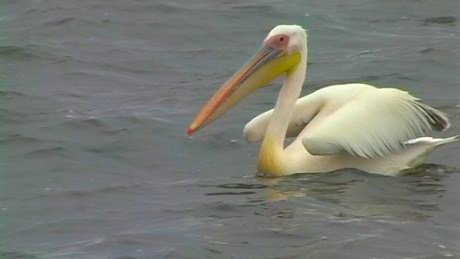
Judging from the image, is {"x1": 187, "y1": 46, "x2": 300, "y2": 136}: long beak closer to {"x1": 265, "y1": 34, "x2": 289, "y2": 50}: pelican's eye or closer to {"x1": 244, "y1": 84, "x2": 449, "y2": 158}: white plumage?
{"x1": 265, "y1": 34, "x2": 289, "y2": 50}: pelican's eye

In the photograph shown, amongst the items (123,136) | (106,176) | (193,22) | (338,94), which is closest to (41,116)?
(123,136)

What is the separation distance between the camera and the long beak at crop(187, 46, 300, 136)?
28.5ft

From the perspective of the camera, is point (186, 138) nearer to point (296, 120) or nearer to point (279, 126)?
point (296, 120)

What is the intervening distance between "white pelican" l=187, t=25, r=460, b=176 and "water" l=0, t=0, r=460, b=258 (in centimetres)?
12

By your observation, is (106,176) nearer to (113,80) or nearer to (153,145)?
(153,145)

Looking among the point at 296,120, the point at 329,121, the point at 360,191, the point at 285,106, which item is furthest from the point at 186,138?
the point at 360,191

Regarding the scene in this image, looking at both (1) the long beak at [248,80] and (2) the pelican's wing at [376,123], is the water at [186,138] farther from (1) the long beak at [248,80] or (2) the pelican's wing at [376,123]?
(1) the long beak at [248,80]

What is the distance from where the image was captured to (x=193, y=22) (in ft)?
44.4

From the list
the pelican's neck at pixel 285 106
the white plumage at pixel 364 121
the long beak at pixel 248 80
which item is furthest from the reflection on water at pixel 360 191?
the long beak at pixel 248 80

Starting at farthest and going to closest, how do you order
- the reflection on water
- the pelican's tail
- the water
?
the pelican's tail → the reflection on water → the water

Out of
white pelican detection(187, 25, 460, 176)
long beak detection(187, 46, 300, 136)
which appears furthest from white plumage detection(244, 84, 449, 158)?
long beak detection(187, 46, 300, 136)

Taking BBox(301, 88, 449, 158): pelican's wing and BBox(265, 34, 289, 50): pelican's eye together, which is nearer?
BBox(301, 88, 449, 158): pelican's wing

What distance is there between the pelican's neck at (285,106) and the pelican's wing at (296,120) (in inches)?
3.2

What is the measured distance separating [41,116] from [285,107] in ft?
7.45
